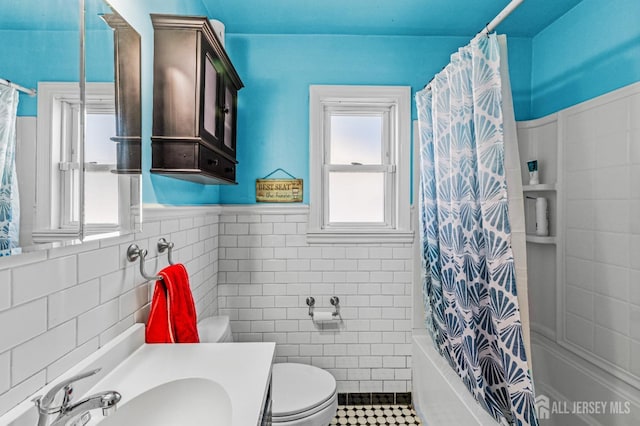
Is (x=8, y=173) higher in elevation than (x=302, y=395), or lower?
higher

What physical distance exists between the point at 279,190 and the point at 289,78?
0.76 m

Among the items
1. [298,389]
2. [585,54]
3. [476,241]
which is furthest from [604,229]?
[298,389]

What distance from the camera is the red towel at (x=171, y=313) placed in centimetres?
123

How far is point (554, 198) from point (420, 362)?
132 cm

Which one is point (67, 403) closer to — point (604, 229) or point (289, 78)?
point (289, 78)

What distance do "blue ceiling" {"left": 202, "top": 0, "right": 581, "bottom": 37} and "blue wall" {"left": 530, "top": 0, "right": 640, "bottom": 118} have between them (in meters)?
0.12

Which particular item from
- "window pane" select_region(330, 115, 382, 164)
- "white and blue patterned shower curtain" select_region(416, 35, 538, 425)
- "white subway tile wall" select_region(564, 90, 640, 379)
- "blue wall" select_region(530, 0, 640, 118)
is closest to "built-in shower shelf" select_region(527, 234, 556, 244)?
"white subway tile wall" select_region(564, 90, 640, 379)

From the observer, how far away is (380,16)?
2.10m

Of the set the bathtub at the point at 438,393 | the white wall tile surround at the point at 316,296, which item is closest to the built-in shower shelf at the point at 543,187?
the white wall tile surround at the point at 316,296

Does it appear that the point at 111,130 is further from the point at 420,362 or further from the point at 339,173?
the point at 420,362

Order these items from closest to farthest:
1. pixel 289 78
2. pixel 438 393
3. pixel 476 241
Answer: pixel 476 241 → pixel 438 393 → pixel 289 78

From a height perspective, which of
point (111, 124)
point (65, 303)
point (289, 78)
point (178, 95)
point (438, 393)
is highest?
point (289, 78)

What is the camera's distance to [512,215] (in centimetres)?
135

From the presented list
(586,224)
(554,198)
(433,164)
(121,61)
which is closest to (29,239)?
(121,61)
